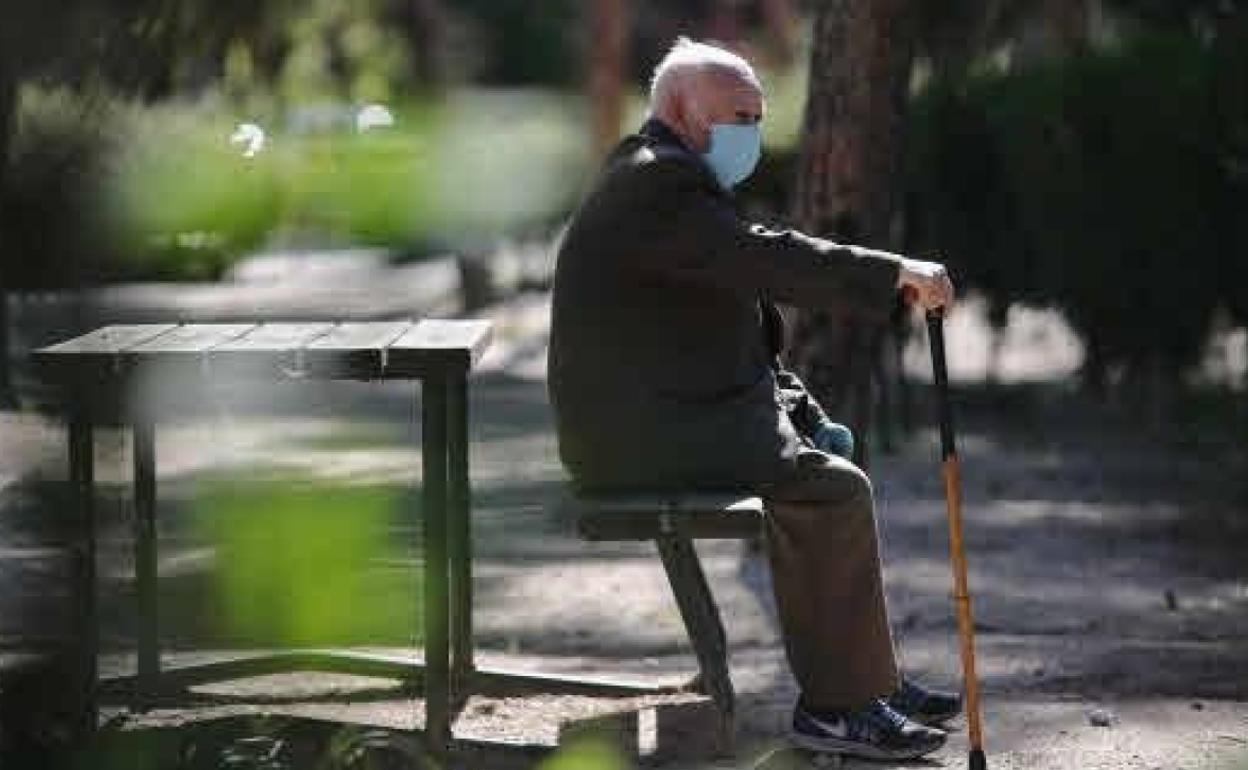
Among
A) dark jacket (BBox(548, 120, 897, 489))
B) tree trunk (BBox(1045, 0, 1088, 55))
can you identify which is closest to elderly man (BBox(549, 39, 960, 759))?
dark jacket (BBox(548, 120, 897, 489))

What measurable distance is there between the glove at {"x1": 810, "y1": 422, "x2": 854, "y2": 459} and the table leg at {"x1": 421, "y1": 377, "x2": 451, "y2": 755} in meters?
0.94

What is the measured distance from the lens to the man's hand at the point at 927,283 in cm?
607

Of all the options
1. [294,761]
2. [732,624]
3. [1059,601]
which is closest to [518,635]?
[732,624]

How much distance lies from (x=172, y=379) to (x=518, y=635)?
2814 millimetres

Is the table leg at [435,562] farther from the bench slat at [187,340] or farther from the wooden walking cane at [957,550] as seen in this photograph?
the wooden walking cane at [957,550]

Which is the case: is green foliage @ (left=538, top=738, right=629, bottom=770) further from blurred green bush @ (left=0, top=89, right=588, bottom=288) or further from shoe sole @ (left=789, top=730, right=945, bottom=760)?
blurred green bush @ (left=0, top=89, right=588, bottom=288)

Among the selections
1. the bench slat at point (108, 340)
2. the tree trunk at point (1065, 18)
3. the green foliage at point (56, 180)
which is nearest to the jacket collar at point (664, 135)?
the bench slat at point (108, 340)

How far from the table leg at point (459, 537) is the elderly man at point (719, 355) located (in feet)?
2.26

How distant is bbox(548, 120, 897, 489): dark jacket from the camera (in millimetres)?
6098

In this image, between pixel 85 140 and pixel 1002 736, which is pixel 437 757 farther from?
pixel 85 140

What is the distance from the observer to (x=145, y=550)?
6.86 m

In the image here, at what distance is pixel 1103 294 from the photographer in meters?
14.9

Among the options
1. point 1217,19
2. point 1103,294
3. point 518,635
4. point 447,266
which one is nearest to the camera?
point 518,635

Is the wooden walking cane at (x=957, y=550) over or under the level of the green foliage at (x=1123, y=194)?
under
